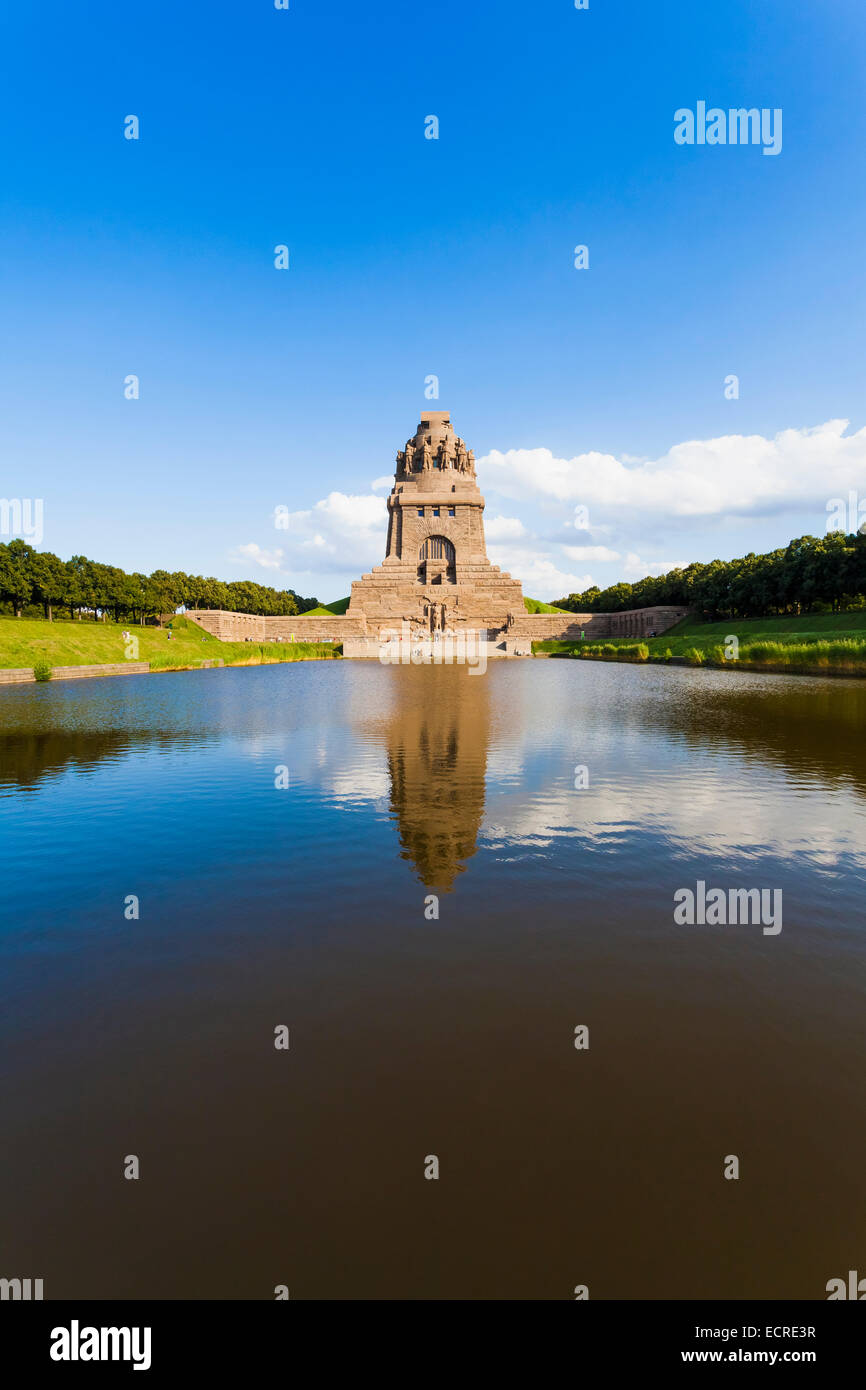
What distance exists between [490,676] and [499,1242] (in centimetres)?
5094

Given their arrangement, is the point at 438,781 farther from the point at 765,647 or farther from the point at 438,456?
the point at 438,456

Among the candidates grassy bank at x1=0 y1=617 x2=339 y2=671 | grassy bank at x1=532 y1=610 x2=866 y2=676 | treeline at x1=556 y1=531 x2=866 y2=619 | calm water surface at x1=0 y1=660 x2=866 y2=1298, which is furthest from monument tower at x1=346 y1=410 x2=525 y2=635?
calm water surface at x1=0 y1=660 x2=866 y2=1298

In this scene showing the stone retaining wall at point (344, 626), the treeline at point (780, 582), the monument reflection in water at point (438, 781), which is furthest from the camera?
the stone retaining wall at point (344, 626)

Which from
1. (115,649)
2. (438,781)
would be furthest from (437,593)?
(438,781)

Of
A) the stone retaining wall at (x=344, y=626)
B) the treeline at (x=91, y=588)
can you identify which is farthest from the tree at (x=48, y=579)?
the stone retaining wall at (x=344, y=626)

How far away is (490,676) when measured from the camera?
179 feet

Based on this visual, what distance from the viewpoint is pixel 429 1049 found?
233 inches

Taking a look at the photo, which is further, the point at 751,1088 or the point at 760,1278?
the point at 751,1088

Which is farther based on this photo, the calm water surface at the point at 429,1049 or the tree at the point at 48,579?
the tree at the point at 48,579

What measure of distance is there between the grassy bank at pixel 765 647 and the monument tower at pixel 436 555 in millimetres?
13706

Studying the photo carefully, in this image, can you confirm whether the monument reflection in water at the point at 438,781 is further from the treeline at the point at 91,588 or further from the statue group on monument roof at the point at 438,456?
the statue group on monument roof at the point at 438,456

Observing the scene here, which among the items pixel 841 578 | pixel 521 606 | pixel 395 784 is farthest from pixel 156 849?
pixel 521 606

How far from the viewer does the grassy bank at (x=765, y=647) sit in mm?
45000
